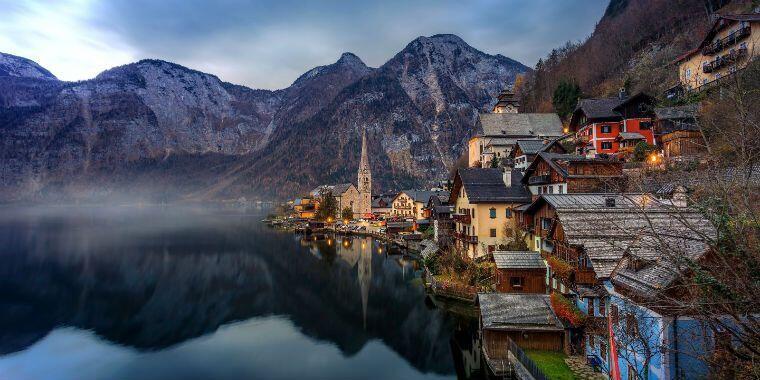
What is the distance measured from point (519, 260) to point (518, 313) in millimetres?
7609

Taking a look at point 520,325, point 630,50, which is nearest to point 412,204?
point 630,50

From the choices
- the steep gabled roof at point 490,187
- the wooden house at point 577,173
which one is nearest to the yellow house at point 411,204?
the steep gabled roof at point 490,187

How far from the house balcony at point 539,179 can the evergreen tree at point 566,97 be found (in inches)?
1509

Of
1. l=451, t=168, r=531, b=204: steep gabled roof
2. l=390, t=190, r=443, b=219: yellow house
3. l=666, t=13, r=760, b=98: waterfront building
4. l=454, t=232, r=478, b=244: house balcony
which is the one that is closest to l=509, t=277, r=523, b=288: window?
l=454, t=232, r=478, b=244: house balcony

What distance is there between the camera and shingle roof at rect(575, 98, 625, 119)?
150 feet

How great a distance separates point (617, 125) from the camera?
45312 mm

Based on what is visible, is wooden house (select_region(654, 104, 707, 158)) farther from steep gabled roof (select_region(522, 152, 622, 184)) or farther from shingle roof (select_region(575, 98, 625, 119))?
steep gabled roof (select_region(522, 152, 622, 184))

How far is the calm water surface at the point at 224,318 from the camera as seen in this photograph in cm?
2580

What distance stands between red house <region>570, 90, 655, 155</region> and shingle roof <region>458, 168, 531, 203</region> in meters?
9.59

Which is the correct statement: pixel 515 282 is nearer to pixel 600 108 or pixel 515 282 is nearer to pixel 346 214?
pixel 600 108

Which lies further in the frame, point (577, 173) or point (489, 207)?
point (489, 207)

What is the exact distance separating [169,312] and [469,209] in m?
29.2

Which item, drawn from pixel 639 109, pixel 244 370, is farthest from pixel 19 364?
pixel 639 109

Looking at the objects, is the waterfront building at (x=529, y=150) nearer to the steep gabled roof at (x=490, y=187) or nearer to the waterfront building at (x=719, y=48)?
the steep gabled roof at (x=490, y=187)
